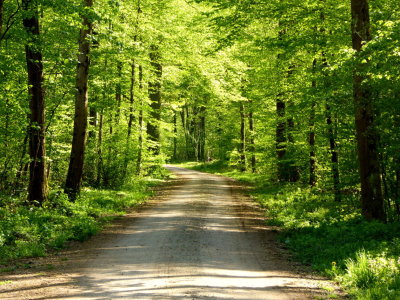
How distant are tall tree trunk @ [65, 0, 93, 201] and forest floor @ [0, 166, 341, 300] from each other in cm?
290

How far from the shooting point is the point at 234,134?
39438 mm

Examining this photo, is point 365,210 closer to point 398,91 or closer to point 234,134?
point 398,91

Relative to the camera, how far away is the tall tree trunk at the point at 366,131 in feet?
34.8

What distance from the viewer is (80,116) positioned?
1463 centimetres

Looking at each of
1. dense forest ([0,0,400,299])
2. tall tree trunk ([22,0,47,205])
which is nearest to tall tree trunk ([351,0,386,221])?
dense forest ([0,0,400,299])

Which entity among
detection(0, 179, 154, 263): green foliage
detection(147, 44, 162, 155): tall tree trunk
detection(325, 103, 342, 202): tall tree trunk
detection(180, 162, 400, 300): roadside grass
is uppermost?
detection(147, 44, 162, 155): tall tree trunk

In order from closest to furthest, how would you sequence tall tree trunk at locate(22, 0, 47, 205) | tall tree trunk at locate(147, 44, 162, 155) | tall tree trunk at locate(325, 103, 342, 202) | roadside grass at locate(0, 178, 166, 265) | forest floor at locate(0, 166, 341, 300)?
forest floor at locate(0, 166, 341, 300) < roadside grass at locate(0, 178, 166, 265) < tall tree trunk at locate(22, 0, 47, 205) < tall tree trunk at locate(325, 103, 342, 202) < tall tree trunk at locate(147, 44, 162, 155)

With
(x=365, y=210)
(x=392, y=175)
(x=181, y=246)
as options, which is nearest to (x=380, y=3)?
(x=392, y=175)

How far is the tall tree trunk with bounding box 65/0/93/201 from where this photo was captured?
46.7 feet

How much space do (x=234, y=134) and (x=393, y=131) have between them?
29.3 metres

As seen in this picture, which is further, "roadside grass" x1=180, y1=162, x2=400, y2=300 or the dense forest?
the dense forest

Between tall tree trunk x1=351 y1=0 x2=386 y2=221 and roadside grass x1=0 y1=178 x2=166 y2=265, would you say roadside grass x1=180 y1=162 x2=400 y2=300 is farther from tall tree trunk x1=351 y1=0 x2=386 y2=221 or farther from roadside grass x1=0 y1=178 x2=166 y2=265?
roadside grass x1=0 y1=178 x2=166 y2=265

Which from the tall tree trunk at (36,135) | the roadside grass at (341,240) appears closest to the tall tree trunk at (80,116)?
the tall tree trunk at (36,135)

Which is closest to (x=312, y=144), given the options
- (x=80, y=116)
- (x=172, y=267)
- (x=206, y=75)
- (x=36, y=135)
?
(x=80, y=116)
